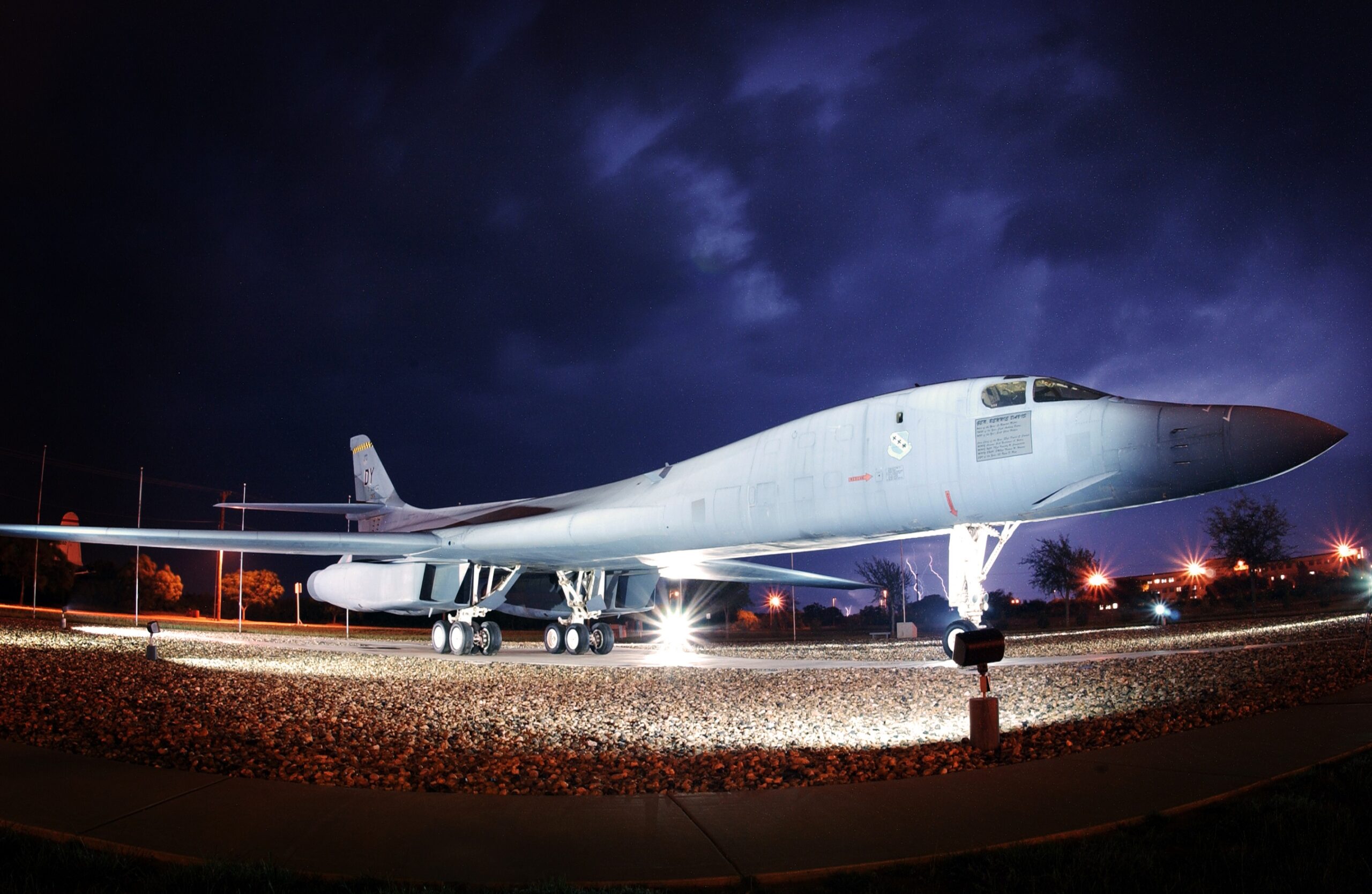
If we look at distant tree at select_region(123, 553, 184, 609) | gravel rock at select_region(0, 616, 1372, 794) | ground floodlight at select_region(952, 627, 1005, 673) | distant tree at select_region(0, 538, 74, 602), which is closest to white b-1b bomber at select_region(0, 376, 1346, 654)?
gravel rock at select_region(0, 616, 1372, 794)

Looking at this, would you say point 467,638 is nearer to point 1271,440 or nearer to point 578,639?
point 578,639

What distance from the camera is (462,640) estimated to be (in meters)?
16.9

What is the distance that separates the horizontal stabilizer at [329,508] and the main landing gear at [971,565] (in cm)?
1356

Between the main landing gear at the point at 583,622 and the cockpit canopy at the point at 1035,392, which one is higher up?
the cockpit canopy at the point at 1035,392

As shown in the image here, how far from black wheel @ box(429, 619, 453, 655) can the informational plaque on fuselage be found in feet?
41.7

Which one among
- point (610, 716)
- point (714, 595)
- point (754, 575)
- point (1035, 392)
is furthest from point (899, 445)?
point (714, 595)

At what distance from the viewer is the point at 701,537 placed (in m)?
11.4

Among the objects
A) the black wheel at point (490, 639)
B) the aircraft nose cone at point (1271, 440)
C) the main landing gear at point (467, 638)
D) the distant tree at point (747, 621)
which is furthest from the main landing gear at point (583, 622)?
the distant tree at point (747, 621)

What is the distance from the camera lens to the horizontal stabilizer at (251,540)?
43.4 feet

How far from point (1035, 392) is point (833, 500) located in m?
2.59

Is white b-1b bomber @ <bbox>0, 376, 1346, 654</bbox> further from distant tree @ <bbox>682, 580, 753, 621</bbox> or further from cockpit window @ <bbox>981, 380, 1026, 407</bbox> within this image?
distant tree @ <bbox>682, 580, 753, 621</bbox>

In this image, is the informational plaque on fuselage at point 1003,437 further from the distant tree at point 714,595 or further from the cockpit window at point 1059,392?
the distant tree at point 714,595

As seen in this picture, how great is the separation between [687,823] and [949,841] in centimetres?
118

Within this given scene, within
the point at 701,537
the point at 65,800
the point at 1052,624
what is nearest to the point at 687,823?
the point at 65,800
